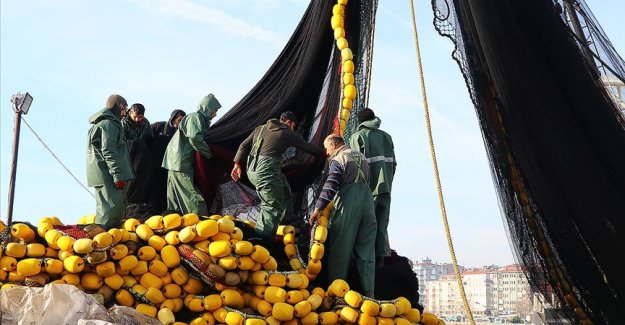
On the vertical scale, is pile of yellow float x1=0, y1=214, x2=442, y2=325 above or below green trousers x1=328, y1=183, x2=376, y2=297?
below

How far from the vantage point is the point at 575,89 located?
685 centimetres

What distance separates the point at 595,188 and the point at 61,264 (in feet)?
14.1

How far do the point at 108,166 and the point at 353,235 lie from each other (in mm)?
2271

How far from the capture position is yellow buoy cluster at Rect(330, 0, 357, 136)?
333 inches

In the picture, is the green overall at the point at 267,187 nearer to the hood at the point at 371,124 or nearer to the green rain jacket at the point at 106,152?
the hood at the point at 371,124

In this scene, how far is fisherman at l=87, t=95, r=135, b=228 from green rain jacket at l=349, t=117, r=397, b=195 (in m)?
2.25

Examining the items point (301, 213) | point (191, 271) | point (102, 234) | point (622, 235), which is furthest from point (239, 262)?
point (622, 235)

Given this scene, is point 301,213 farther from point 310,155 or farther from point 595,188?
point 595,188

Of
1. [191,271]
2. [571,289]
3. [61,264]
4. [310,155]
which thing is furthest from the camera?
[310,155]

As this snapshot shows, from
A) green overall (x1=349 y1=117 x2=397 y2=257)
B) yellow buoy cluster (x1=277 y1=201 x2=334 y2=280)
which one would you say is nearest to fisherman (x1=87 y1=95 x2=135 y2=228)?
yellow buoy cluster (x1=277 y1=201 x2=334 y2=280)

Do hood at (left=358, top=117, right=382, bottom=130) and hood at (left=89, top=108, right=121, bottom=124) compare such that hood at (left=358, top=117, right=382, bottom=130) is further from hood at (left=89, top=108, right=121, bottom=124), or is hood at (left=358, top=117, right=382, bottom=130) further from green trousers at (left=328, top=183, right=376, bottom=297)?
hood at (left=89, top=108, right=121, bottom=124)

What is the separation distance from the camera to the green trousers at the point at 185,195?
8.05m

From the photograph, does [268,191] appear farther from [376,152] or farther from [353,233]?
[376,152]

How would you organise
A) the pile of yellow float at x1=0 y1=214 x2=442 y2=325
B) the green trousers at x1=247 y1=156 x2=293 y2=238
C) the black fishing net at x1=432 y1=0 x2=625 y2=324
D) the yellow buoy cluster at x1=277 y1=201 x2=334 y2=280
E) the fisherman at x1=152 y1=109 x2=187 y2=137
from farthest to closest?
the fisherman at x1=152 y1=109 x2=187 y2=137 → the green trousers at x1=247 y1=156 x2=293 y2=238 → the yellow buoy cluster at x1=277 y1=201 x2=334 y2=280 → the black fishing net at x1=432 y1=0 x2=625 y2=324 → the pile of yellow float at x1=0 y1=214 x2=442 y2=325
